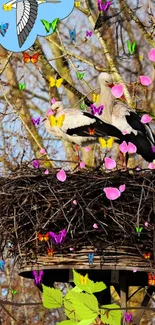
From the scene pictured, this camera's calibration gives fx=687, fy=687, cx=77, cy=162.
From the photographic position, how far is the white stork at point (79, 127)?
2941 mm

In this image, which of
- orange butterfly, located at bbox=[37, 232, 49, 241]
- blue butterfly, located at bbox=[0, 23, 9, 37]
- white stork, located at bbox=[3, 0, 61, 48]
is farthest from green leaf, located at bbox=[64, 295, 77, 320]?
orange butterfly, located at bbox=[37, 232, 49, 241]

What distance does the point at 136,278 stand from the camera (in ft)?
9.35

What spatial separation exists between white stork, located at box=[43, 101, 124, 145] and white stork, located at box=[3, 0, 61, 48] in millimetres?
695

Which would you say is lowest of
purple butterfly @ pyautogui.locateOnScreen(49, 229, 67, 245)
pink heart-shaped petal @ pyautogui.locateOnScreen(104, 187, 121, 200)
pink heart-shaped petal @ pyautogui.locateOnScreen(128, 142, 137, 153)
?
purple butterfly @ pyautogui.locateOnScreen(49, 229, 67, 245)

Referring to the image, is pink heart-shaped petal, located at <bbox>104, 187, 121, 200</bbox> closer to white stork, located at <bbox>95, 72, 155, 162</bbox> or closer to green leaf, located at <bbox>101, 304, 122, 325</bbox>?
white stork, located at <bbox>95, 72, 155, 162</bbox>

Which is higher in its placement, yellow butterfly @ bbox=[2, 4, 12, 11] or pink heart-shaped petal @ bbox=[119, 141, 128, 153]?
yellow butterfly @ bbox=[2, 4, 12, 11]

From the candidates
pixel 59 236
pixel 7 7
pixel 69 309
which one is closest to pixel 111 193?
pixel 59 236

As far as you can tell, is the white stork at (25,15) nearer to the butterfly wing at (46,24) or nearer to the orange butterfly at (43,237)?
the butterfly wing at (46,24)

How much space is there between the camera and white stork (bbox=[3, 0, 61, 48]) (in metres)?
2.11

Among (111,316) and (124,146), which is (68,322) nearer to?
(111,316)

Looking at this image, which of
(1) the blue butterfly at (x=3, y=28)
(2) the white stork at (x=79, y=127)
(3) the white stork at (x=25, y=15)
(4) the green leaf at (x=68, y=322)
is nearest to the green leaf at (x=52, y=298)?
(4) the green leaf at (x=68, y=322)

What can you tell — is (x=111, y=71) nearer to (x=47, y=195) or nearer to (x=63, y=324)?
(x=47, y=195)

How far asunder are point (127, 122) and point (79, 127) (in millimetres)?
243

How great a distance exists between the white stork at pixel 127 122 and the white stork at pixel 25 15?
890 mm
